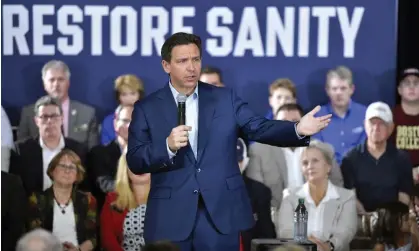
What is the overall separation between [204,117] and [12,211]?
9.12 feet

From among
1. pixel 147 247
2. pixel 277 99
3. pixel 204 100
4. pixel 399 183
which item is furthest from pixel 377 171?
pixel 147 247

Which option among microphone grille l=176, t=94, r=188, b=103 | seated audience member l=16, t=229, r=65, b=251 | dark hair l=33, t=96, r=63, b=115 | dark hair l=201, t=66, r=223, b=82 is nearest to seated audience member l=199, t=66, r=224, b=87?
dark hair l=201, t=66, r=223, b=82

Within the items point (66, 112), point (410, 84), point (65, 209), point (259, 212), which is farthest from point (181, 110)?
point (410, 84)

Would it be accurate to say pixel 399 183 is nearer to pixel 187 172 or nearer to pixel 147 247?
pixel 187 172

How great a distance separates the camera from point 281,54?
6957 millimetres

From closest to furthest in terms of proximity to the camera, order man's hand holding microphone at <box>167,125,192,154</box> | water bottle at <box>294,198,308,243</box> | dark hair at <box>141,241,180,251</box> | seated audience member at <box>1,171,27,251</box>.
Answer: dark hair at <box>141,241,180,251</box> < man's hand holding microphone at <box>167,125,192,154</box> < water bottle at <box>294,198,308,243</box> < seated audience member at <box>1,171,27,251</box>

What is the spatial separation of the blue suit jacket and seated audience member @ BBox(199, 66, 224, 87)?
2975mm

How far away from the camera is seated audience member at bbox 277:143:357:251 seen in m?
5.94

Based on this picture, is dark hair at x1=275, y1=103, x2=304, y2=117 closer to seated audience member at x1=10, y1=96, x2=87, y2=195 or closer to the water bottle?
the water bottle

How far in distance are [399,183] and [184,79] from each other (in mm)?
3456

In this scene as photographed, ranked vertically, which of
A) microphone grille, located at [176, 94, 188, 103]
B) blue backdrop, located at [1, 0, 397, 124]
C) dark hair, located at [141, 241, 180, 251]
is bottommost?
dark hair, located at [141, 241, 180, 251]

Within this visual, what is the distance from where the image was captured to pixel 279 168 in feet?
21.4

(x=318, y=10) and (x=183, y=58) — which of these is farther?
(x=318, y=10)

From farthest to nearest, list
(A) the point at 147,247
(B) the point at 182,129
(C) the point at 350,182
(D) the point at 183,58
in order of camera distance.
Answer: (C) the point at 350,182, (D) the point at 183,58, (B) the point at 182,129, (A) the point at 147,247
